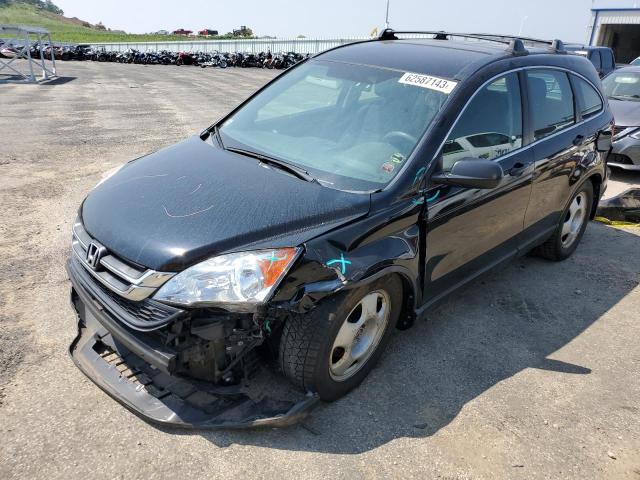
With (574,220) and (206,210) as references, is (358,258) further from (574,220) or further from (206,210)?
(574,220)

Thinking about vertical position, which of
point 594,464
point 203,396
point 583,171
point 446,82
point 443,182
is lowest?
point 594,464

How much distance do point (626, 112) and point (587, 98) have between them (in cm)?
405

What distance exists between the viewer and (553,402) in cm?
306

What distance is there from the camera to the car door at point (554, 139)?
156 inches

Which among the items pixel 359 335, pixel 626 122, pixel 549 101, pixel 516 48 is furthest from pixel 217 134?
pixel 626 122

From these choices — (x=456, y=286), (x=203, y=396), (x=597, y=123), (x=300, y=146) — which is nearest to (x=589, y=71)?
(x=597, y=123)

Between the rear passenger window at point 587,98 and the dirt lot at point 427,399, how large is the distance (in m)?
1.42

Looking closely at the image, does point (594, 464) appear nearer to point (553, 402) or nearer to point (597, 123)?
point (553, 402)

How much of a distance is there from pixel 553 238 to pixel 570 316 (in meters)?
0.95

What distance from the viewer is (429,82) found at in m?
3.30

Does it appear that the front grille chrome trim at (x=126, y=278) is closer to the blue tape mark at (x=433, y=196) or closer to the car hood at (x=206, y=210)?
the car hood at (x=206, y=210)

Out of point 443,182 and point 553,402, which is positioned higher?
point 443,182

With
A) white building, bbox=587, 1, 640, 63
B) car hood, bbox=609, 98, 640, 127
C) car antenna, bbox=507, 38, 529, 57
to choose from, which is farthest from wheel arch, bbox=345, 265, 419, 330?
white building, bbox=587, 1, 640, 63

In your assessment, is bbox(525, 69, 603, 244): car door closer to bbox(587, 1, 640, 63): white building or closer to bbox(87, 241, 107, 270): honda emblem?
bbox(87, 241, 107, 270): honda emblem
